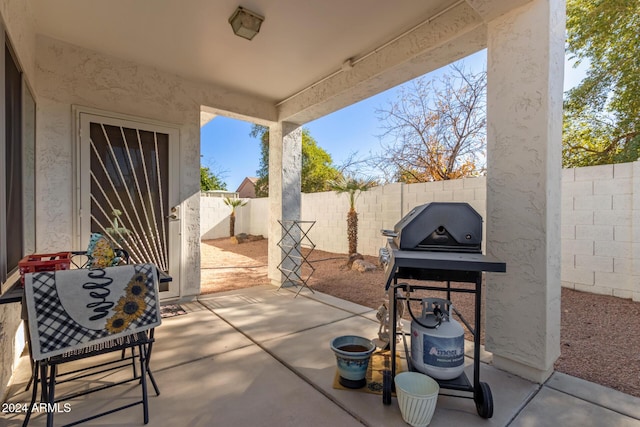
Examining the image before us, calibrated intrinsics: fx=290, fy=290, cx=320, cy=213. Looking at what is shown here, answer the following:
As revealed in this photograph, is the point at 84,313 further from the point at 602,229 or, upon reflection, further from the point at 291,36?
the point at 602,229

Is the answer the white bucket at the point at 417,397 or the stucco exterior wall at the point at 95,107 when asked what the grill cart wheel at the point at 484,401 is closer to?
the white bucket at the point at 417,397

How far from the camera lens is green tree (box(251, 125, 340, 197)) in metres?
14.0

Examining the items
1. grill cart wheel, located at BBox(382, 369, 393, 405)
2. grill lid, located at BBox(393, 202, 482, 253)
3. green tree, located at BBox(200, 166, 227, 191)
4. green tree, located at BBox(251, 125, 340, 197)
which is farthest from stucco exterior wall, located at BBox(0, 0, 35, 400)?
green tree, located at BBox(200, 166, 227, 191)

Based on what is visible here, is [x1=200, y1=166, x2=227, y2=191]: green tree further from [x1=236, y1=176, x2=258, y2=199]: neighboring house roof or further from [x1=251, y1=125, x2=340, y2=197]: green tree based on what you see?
[x1=236, y1=176, x2=258, y2=199]: neighboring house roof

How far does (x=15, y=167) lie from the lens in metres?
2.09

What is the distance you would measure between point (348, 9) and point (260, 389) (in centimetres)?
301

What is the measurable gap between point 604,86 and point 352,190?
6178 mm

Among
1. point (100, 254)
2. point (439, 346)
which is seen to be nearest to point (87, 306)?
point (100, 254)

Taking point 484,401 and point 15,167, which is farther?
point 15,167

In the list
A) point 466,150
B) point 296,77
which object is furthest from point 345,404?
point 466,150

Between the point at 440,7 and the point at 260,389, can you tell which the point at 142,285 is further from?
the point at 440,7

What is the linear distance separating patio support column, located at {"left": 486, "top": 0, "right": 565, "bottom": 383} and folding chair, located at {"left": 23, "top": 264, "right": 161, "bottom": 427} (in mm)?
2298

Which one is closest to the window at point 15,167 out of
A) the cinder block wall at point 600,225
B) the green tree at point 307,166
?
the cinder block wall at point 600,225

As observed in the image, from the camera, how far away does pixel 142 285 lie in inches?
63.0
